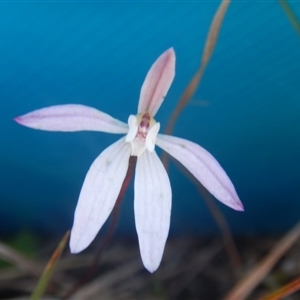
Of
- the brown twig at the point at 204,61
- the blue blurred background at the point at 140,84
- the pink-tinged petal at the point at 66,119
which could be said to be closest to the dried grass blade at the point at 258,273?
the blue blurred background at the point at 140,84

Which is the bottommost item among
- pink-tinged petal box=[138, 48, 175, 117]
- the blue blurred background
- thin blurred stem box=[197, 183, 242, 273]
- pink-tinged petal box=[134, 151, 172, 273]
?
pink-tinged petal box=[134, 151, 172, 273]

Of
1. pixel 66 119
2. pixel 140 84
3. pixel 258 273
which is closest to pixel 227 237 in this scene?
pixel 258 273

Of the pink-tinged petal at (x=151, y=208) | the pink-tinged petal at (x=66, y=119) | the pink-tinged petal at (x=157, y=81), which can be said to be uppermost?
the pink-tinged petal at (x=157, y=81)

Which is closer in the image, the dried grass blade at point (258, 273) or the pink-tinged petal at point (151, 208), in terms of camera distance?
the pink-tinged petal at point (151, 208)

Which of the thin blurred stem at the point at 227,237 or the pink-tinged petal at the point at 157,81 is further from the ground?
the thin blurred stem at the point at 227,237

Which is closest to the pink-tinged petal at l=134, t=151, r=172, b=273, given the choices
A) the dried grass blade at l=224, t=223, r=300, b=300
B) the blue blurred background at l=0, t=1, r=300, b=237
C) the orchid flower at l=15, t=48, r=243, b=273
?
the orchid flower at l=15, t=48, r=243, b=273

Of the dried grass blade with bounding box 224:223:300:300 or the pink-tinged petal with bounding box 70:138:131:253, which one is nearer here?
the pink-tinged petal with bounding box 70:138:131:253

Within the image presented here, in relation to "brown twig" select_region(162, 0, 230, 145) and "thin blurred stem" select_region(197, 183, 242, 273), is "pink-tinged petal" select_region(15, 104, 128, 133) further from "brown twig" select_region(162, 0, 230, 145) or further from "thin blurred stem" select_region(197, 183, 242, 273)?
"thin blurred stem" select_region(197, 183, 242, 273)

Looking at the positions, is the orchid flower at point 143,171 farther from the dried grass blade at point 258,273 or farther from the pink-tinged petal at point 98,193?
the dried grass blade at point 258,273
